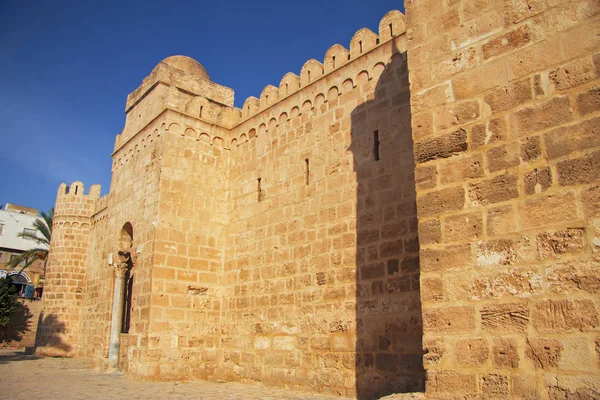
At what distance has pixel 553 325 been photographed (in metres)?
2.63

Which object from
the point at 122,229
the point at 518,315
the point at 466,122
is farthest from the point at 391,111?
the point at 122,229

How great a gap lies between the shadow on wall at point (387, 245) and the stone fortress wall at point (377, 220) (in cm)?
2

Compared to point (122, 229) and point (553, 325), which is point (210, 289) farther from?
point (553, 325)

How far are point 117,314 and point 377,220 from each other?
21.3 feet

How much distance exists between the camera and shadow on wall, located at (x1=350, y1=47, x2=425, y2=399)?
5586 mm

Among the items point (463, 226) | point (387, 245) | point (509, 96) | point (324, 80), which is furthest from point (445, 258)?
point (324, 80)

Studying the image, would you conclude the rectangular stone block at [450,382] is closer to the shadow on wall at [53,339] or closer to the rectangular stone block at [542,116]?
the rectangular stone block at [542,116]

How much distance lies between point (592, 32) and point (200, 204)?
7.11 meters

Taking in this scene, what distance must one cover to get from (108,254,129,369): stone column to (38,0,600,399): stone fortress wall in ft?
1.01

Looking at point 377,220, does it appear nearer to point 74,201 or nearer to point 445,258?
point 445,258

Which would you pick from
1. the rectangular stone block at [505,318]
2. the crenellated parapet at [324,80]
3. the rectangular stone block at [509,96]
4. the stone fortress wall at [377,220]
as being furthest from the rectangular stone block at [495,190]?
the crenellated parapet at [324,80]

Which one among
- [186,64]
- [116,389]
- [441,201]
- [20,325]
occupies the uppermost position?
[186,64]

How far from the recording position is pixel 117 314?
10.2 metres

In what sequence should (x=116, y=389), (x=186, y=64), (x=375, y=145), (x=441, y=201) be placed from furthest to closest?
1. (x=186, y=64)
2. (x=116, y=389)
3. (x=375, y=145)
4. (x=441, y=201)
